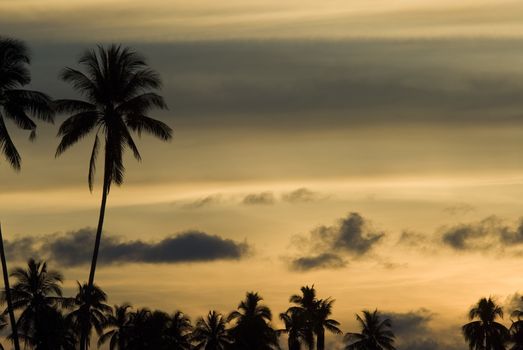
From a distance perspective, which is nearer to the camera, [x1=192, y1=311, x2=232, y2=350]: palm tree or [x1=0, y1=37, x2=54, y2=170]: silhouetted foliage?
[x1=0, y1=37, x2=54, y2=170]: silhouetted foliage

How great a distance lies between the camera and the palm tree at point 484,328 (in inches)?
6457

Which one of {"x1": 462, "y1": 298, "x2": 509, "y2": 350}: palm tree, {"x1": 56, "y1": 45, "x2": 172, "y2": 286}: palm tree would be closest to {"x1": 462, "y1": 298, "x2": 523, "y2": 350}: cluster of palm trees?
{"x1": 462, "y1": 298, "x2": 509, "y2": 350}: palm tree

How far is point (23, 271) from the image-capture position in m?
131

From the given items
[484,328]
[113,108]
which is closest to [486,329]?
[484,328]

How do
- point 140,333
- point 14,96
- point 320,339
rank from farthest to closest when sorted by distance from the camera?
point 320,339 < point 140,333 < point 14,96

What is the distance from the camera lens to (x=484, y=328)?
16512 cm

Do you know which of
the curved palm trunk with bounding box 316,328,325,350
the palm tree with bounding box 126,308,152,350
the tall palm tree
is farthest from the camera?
the curved palm trunk with bounding box 316,328,325,350

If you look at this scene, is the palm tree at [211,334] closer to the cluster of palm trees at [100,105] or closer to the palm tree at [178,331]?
the palm tree at [178,331]

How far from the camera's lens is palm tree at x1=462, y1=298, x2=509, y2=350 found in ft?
538

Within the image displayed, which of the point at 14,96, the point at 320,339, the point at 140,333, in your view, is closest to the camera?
the point at 14,96

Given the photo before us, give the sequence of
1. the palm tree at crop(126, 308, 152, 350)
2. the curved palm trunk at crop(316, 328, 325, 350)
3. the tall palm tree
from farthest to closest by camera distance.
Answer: the curved palm trunk at crop(316, 328, 325, 350) → the palm tree at crop(126, 308, 152, 350) → the tall palm tree

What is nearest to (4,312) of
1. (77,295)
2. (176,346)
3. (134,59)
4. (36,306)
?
(36,306)

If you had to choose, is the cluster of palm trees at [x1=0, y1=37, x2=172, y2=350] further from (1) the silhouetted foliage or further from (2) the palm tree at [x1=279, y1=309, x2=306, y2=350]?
(2) the palm tree at [x1=279, y1=309, x2=306, y2=350]

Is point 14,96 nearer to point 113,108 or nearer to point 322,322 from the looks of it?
point 113,108
